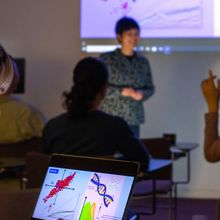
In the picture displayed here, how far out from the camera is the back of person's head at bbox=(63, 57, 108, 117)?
277cm

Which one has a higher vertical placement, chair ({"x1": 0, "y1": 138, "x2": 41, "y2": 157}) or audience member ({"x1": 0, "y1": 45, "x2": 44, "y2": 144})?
audience member ({"x1": 0, "y1": 45, "x2": 44, "y2": 144})

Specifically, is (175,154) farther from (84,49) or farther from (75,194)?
(75,194)

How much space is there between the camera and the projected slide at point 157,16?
4941mm

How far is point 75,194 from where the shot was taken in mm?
1454

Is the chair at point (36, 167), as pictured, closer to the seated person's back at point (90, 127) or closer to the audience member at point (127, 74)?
the seated person's back at point (90, 127)

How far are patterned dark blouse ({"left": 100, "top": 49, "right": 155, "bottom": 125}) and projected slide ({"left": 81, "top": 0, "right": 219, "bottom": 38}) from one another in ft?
2.36

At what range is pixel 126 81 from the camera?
4.41 metres

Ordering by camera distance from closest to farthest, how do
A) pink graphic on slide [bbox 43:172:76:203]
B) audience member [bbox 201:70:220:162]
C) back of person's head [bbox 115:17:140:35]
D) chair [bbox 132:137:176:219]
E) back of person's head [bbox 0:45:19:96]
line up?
1. back of person's head [bbox 0:45:19:96]
2. pink graphic on slide [bbox 43:172:76:203]
3. audience member [bbox 201:70:220:162]
4. chair [bbox 132:137:176:219]
5. back of person's head [bbox 115:17:140:35]

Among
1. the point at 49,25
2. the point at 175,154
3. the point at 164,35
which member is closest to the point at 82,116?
the point at 175,154

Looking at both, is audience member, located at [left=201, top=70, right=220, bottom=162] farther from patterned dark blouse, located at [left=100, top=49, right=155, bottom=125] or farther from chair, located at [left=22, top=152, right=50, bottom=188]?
patterned dark blouse, located at [left=100, top=49, right=155, bottom=125]

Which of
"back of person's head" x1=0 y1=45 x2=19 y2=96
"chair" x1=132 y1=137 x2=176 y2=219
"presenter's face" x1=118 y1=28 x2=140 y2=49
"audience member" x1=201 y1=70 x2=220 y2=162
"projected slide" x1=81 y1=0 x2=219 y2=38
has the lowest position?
"chair" x1=132 y1=137 x2=176 y2=219

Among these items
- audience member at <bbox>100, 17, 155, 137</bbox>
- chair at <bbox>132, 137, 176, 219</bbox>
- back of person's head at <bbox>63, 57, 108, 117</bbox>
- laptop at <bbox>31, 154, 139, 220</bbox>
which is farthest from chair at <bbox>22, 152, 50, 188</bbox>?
audience member at <bbox>100, 17, 155, 137</bbox>

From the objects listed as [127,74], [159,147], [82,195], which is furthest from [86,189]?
[127,74]

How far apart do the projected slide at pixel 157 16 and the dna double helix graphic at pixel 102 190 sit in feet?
12.2
